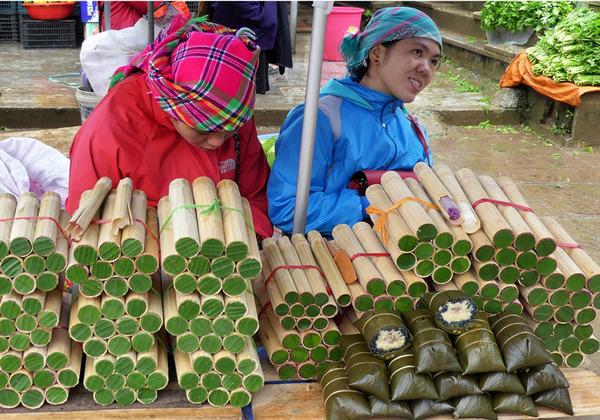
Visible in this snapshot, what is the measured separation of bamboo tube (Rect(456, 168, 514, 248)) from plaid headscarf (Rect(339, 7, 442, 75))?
92 cm

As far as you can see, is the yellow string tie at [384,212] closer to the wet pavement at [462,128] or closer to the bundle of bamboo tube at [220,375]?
the bundle of bamboo tube at [220,375]

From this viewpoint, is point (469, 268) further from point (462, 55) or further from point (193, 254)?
point (462, 55)

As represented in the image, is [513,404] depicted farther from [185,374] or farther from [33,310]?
A: [33,310]

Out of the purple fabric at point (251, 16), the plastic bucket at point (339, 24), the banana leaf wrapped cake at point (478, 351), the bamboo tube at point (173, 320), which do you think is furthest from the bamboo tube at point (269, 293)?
the plastic bucket at point (339, 24)

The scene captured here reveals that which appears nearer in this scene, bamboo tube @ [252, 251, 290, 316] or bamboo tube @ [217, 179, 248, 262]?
bamboo tube @ [217, 179, 248, 262]

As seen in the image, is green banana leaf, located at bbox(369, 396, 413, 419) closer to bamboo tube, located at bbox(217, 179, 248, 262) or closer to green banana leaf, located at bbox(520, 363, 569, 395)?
green banana leaf, located at bbox(520, 363, 569, 395)

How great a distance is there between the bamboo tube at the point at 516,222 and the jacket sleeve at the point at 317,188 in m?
0.64

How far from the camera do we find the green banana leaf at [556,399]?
1932 mm

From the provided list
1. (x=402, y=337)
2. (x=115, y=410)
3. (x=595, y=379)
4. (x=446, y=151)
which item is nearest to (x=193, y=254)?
(x=115, y=410)

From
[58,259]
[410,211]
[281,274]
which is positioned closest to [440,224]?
[410,211]

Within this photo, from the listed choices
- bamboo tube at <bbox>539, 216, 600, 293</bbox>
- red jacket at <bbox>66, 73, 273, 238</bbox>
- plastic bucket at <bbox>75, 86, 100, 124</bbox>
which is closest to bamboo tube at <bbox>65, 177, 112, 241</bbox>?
red jacket at <bbox>66, 73, 273, 238</bbox>

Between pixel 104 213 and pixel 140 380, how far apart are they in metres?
0.51

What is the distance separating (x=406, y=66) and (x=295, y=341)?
1.43 metres

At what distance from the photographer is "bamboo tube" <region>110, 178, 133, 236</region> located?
1733 millimetres
